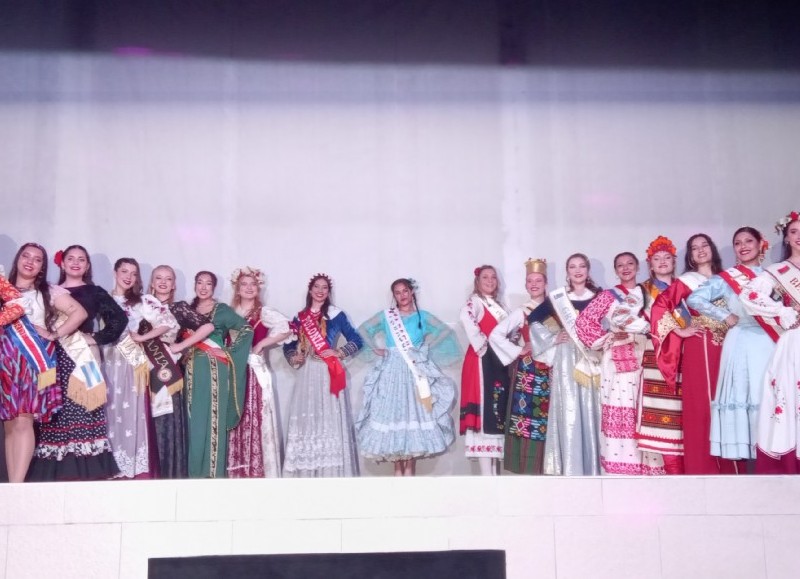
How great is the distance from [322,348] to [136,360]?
1.04 m

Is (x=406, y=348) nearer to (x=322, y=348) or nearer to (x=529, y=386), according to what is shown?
(x=322, y=348)

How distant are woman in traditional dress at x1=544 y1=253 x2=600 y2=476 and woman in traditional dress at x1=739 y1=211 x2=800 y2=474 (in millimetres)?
865

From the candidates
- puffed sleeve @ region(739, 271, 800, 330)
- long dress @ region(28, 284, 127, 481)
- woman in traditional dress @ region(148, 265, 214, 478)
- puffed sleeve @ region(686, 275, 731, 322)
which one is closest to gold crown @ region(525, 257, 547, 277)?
puffed sleeve @ region(686, 275, 731, 322)

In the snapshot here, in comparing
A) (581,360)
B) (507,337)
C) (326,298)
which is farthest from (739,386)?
(326,298)

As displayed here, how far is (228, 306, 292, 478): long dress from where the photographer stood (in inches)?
191

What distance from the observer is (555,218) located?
19.2ft

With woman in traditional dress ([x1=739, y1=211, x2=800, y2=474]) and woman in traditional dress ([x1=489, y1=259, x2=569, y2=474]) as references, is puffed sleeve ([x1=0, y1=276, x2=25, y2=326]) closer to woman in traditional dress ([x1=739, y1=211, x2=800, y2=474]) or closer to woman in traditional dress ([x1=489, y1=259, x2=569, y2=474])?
woman in traditional dress ([x1=489, y1=259, x2=569, y2=474])

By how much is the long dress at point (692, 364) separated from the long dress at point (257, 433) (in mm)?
2112

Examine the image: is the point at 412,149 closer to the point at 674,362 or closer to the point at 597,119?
the point at 597,119

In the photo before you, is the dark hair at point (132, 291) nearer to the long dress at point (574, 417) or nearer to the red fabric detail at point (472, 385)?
the red fabric detail at point (472, 385)

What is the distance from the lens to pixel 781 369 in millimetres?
3871

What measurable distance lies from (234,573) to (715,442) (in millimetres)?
Answer: 2227

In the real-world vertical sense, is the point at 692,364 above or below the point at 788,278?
below

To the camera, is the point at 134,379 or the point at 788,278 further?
the point at 134,379
